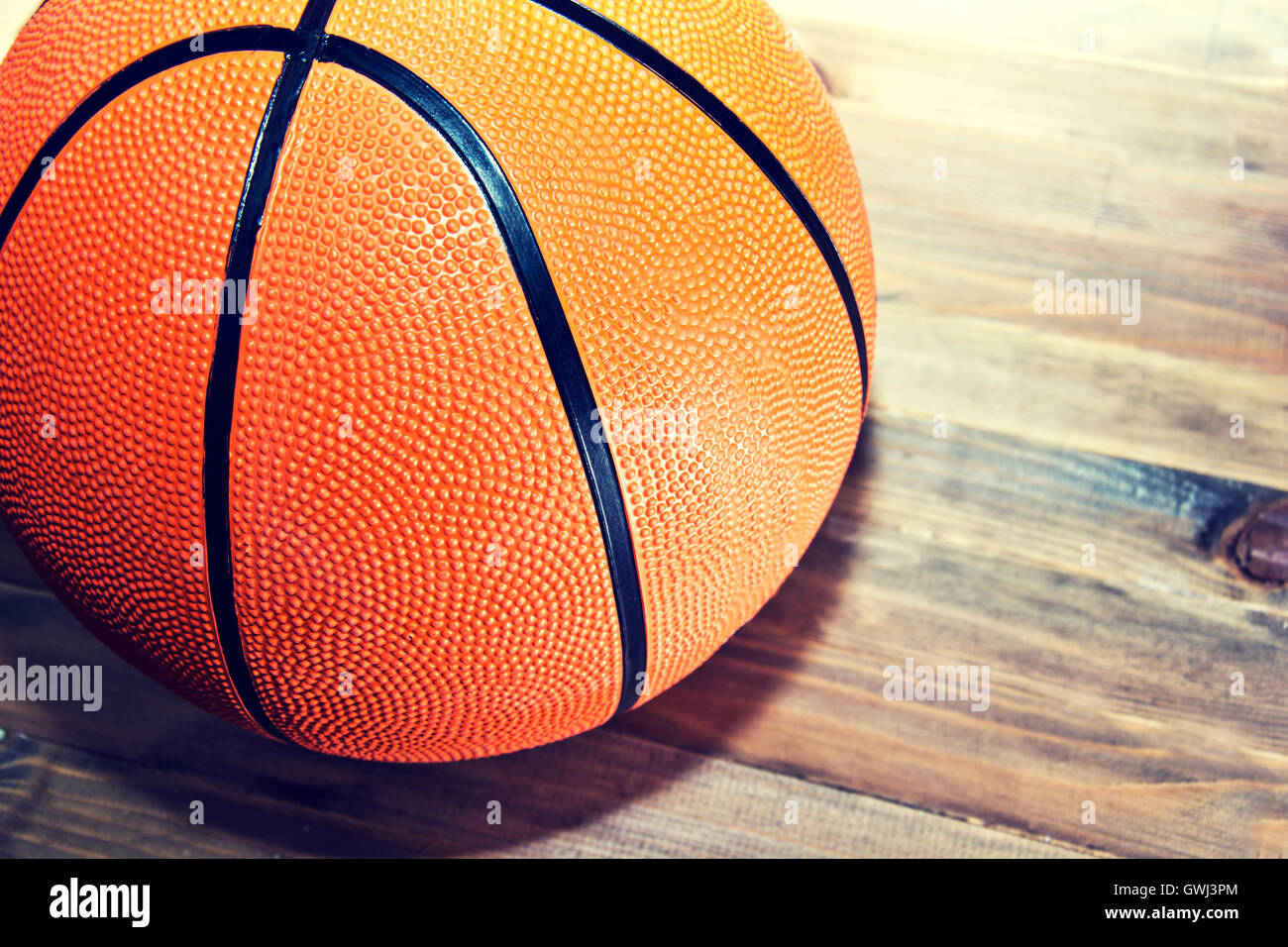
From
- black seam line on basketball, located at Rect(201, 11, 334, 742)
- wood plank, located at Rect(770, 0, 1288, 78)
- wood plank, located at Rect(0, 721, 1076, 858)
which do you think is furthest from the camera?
wood plank, located at Rect(770, 0, 1288, 78)

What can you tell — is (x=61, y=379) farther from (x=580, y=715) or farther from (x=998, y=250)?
(x=998, y=250)

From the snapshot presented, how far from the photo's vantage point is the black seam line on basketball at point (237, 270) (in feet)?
2.22

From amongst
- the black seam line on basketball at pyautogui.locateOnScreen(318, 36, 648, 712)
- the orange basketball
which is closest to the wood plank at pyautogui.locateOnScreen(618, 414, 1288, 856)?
the orange basketball

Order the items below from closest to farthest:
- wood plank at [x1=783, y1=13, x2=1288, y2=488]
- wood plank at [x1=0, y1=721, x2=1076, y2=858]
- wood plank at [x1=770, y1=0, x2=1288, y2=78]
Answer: wood plank at [x1=0, y1=721, x2=1076, y2=858] → wood plank at [x1=783, y1=13, x2=1288, y2=488] → wood plank at [x1=770, y1=0, x2=1288, y2=78]

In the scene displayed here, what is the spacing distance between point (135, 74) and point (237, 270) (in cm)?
19

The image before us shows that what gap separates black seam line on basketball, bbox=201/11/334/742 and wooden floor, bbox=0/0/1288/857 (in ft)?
1.75

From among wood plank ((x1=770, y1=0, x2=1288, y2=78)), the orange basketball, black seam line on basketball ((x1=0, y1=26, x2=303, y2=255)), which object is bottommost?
the orange basketball

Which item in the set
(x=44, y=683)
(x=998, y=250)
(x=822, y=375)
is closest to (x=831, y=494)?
(x=822, y=375)

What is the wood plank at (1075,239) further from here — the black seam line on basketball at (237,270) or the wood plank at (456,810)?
the black seam line on basketball at (237,270)

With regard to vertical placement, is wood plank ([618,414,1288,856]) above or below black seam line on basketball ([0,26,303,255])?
below

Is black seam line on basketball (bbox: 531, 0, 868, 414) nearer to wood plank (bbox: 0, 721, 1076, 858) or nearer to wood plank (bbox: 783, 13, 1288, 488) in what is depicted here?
wood plank (bbox: 783, 13, 1288, 488)

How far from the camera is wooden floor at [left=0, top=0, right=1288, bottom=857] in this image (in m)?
1.12

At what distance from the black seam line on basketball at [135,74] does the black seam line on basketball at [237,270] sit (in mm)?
23

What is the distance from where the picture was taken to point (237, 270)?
68cm
